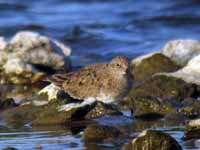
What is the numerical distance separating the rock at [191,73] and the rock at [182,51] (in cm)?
141

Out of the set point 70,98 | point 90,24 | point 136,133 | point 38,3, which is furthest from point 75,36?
point 136,133

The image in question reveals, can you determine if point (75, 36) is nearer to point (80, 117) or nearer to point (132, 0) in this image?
point (132, 0)

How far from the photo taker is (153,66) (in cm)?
1396

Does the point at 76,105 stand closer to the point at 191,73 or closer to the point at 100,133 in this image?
the point at 100,133

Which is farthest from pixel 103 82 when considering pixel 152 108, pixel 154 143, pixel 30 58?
pixel 30 58

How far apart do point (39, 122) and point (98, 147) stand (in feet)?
5.86

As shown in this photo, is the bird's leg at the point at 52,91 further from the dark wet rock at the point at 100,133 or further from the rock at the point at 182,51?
the rock at the point at 182,51

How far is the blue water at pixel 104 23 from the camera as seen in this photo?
1752cm

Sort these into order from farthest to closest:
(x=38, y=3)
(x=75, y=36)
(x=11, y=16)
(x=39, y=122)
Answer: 1. (x=38, y=3)
2. (x=11, y=16)
3. (x=75, y=36)
4. (x=39, y=122)

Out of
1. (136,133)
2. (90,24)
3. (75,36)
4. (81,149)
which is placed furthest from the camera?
(90,24)

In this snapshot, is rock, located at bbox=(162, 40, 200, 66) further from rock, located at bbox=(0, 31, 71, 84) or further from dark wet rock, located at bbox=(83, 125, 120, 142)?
dark wet rock, located at bbox=(83, 125, 120, 142)

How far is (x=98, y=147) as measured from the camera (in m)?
8.89

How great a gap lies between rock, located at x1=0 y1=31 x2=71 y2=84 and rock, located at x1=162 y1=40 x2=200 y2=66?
1.93 meters

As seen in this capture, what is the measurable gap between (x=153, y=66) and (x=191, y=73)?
159 centimetres
